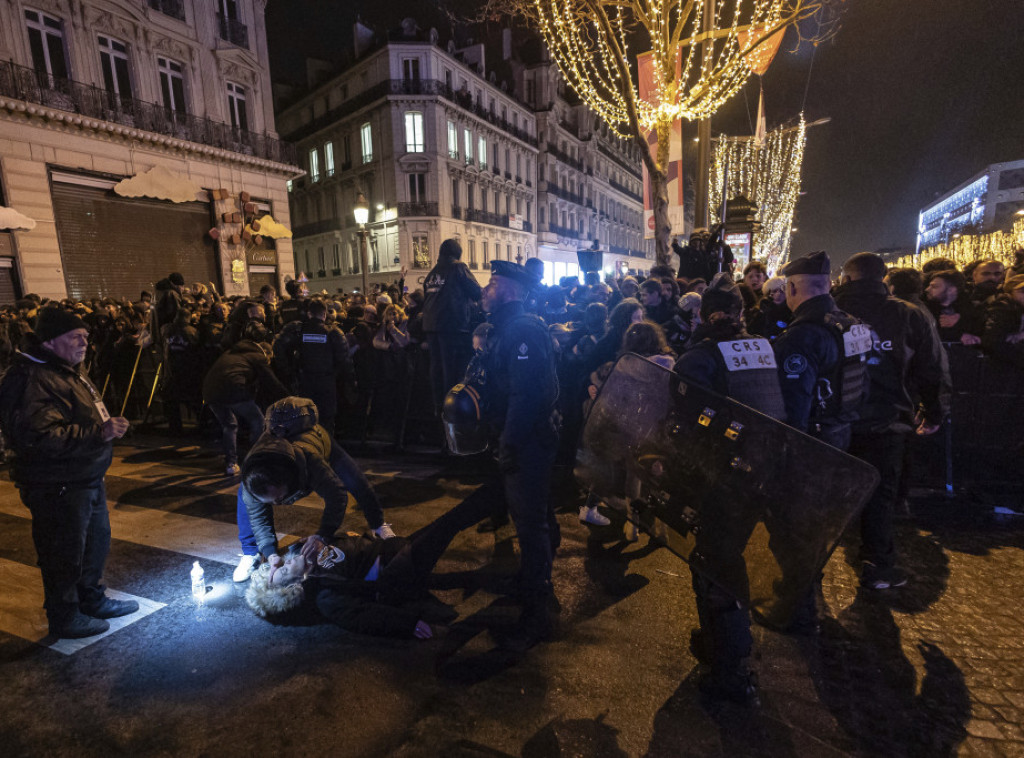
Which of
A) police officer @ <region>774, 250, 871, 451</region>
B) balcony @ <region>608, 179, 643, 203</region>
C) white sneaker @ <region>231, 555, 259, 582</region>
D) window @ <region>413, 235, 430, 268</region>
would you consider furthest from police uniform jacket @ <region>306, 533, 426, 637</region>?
balcony @ <region>608, 179, 643, 203</region>

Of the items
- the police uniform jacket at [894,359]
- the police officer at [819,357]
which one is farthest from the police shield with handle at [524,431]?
the police uniform jacket at [894,359]

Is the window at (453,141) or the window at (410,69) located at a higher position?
the window at (410,69)

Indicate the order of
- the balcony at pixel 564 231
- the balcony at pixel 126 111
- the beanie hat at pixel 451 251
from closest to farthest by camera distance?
the beanie hat at pixel 451 251 → the balcony at pixel 126 111 → the balcony at pixel 564 231

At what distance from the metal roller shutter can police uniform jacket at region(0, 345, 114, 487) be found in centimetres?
1717

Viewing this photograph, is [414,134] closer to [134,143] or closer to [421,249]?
[421,249]

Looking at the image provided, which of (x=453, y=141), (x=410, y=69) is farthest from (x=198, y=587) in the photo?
(x=410, y=69)

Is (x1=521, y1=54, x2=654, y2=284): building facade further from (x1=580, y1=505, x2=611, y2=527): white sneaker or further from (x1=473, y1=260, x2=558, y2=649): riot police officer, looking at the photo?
(x1=473, y1=260, x2=558, y2=649): riot police officer

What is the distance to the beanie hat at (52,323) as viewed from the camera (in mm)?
3084

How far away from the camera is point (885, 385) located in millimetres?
3596

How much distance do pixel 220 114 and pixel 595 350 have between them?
75.5 ft

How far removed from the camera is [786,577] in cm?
228

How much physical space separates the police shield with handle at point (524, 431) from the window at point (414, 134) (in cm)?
3677

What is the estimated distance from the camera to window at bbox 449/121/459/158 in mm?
37094

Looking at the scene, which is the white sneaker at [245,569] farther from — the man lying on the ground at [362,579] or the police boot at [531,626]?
the police boot at [531,626]
